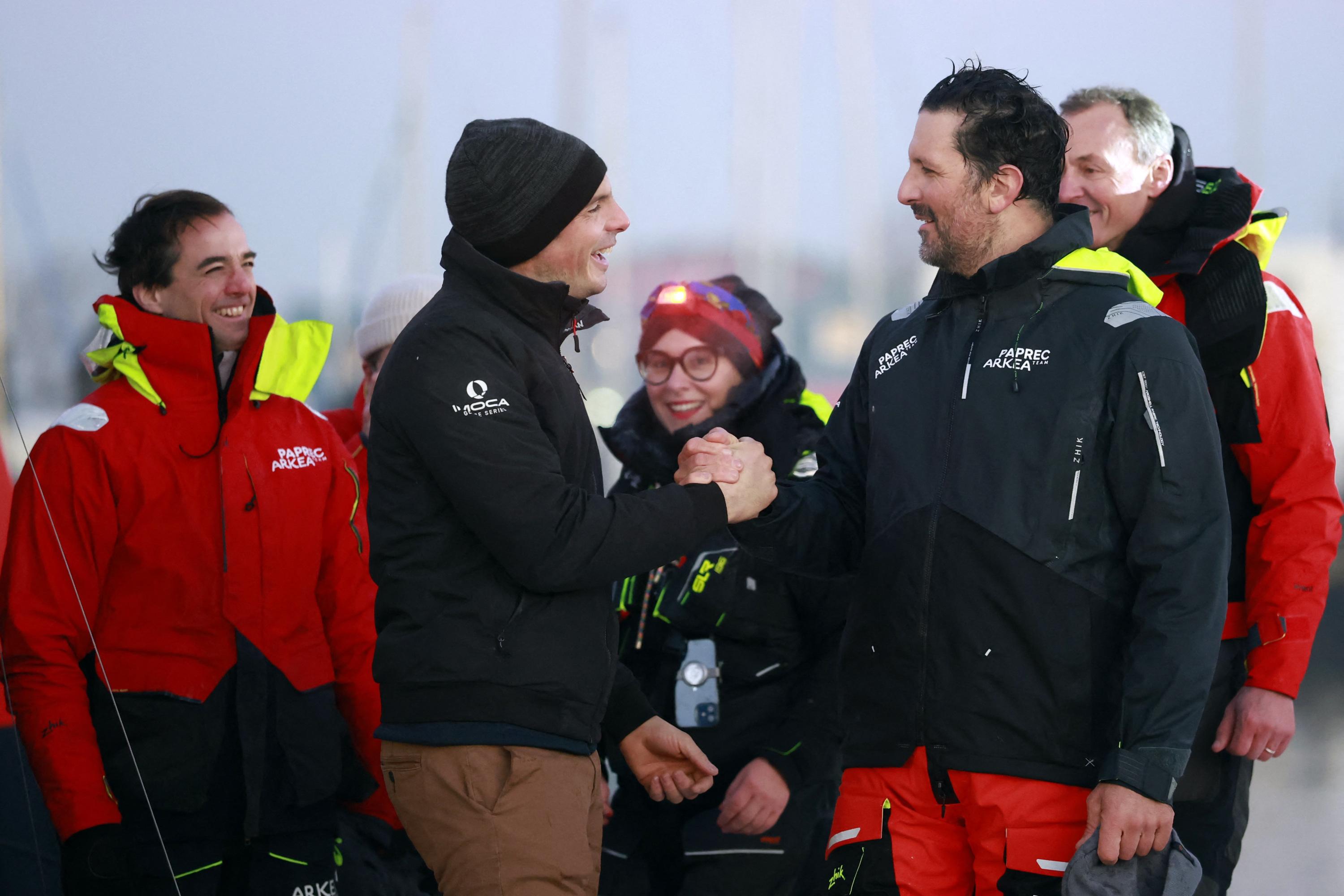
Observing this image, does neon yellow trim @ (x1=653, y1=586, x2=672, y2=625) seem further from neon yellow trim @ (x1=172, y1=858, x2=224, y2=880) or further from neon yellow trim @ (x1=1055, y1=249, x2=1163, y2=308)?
neon yellow trim @ (x1=1055, y1=249, x2=1163, y2=308)

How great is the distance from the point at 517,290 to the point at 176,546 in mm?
1035

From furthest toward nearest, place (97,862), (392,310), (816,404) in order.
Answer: (392,310)
(816,404)
(97,862)

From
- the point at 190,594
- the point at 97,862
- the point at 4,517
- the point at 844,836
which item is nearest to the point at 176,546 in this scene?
the point at 190,594

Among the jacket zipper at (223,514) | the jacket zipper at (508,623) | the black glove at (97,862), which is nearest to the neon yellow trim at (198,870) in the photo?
the black glove at (97,862)

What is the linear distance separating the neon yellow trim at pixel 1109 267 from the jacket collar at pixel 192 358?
1.54 metres

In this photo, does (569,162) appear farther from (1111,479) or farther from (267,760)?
(267,760)

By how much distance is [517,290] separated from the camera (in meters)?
1.88

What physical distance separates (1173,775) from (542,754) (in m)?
0.87

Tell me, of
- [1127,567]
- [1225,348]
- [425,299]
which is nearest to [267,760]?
[425,299]

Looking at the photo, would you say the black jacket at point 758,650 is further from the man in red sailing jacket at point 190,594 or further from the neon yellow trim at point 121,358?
the neon yellow trim at point 121,358

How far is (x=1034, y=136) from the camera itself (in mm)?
2084

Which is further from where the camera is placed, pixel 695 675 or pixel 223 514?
pixel 695 675

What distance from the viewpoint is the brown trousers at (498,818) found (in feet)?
5.75

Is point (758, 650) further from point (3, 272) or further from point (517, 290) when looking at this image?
point (3, 272)
